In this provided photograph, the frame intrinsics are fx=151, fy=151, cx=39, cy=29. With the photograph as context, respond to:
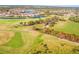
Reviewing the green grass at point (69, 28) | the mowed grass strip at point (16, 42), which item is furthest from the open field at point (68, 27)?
the mowed grass strip at point (16, 42)

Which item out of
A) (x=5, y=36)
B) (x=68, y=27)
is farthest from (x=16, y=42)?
(x=68, y=27)

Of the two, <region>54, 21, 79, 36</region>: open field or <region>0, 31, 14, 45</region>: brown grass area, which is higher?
<region>54, 21, 79, 36</region>: open field

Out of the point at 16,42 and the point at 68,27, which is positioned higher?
the point at 68,27

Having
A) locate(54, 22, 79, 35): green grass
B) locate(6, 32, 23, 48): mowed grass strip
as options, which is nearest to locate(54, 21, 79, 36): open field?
locate(54, 22, 79, 35): green grass

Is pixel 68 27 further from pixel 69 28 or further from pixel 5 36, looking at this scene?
pixel 5 36

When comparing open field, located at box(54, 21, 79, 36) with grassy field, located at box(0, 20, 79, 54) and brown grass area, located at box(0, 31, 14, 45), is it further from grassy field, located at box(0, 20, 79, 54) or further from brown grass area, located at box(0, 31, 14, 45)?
brown grass area, located at box(0, 31, 14, 45)

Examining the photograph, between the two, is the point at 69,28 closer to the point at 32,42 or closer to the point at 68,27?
the point at 68,27

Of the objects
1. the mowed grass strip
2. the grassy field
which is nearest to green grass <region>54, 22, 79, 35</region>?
the grassy field

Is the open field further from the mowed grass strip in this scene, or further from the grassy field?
the mowed grass strip

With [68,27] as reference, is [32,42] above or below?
below

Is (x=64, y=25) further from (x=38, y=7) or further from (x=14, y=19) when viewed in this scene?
(x=14, y=19)

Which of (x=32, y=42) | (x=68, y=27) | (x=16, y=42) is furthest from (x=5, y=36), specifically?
(x=68, y=27)
